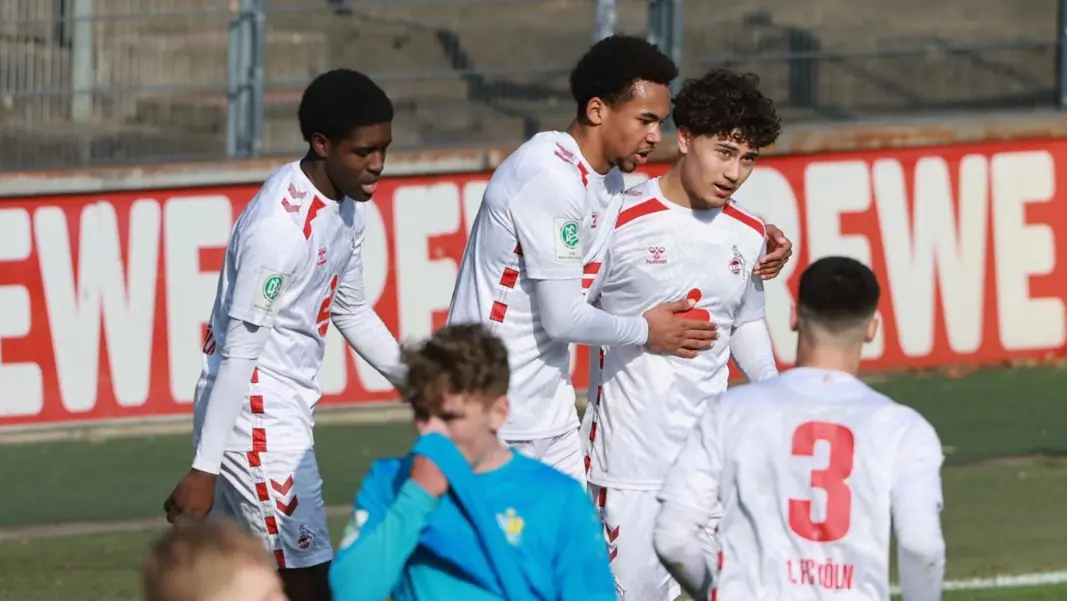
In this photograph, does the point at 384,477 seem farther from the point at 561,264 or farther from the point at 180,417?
the point at 180,417

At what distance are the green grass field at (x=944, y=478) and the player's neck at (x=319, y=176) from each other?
2810mm

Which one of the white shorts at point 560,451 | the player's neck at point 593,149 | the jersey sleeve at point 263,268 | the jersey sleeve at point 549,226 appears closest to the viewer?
the jersey sleeve at point 263,268

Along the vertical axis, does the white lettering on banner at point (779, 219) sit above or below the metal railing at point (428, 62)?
below

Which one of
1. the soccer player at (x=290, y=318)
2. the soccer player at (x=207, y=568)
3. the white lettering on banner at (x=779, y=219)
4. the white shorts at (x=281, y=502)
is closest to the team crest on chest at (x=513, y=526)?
the soccer player at (x=207, y=568)

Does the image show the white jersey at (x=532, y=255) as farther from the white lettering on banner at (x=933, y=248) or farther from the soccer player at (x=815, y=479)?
the white lettering on banner at (x=933, y=248)

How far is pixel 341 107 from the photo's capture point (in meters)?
5.72

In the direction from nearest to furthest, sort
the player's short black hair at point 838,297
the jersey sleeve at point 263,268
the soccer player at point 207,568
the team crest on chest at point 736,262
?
the soccer player at point 207,568
the player's short black hair at point 838,297
the jersey sleeve at point 263,268
the team crest on chest at point 736,262

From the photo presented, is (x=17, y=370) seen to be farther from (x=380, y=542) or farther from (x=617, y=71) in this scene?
(x=380, y=542)

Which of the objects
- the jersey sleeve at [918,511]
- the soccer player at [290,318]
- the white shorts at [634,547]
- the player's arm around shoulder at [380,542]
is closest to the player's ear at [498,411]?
the player's arm around shoulder at [380,542]

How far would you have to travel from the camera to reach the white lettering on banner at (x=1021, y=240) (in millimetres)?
12406

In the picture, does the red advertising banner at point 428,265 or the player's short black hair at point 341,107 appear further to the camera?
the red advertising banner at point 428,265

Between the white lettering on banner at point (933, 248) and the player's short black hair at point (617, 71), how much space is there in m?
6.40

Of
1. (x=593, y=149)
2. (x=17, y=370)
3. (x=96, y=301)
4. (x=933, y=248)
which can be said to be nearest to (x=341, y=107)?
(x=593, y=149)

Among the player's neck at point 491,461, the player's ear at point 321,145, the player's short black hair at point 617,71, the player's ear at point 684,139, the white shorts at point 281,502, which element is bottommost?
the white shorts at point 281,502
